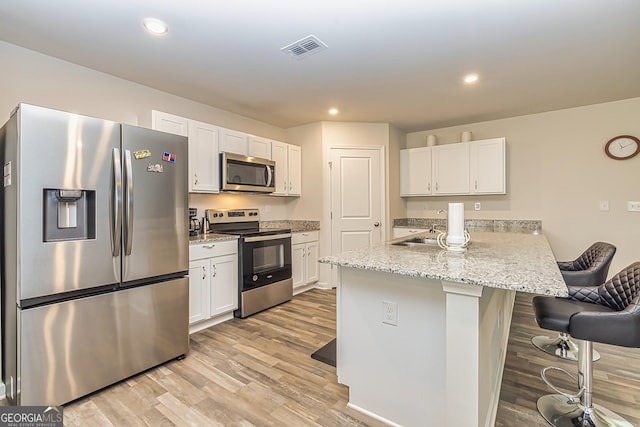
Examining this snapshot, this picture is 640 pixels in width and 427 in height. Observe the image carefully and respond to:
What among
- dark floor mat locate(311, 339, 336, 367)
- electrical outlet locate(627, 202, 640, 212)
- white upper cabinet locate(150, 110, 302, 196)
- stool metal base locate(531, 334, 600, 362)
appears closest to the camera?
dark floor mat locate(311, 339, 336, 367)

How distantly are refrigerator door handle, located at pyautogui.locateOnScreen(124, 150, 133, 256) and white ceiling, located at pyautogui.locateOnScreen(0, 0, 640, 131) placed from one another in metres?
0.93

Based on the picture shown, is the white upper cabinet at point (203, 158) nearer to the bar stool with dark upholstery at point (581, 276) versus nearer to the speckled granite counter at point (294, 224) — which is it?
the speckled granite counter at point (294, 224)

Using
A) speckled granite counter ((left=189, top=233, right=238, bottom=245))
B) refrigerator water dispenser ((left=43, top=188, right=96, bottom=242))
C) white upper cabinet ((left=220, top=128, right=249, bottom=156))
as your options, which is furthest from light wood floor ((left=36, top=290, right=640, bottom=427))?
white upper cabinet ((left=220, top=128, right=249, bottom=156))

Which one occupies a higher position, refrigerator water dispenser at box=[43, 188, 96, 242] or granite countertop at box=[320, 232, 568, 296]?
refrigerator water dispenser at box=[43, 188, 96, 242]

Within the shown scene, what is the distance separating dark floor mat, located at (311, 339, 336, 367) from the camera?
2281mm

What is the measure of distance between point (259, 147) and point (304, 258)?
1615 millimetres

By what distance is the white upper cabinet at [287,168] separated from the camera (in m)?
4.15

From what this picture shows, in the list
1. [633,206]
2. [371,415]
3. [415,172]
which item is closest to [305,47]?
[371,415]

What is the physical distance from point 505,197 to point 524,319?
188cm

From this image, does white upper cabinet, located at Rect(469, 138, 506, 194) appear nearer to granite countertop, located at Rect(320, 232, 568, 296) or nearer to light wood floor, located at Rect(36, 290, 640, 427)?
light wood floor, located at Rect(36, 290, 640, 427)

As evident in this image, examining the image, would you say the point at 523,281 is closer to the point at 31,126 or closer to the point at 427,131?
the point at 31,126

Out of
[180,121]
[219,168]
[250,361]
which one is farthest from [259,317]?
[180,121]

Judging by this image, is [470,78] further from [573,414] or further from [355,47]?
[573,414]

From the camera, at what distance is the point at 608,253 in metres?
2.18
